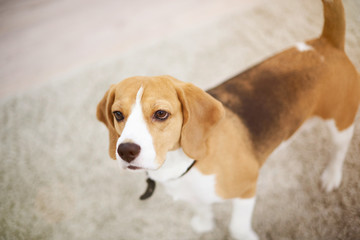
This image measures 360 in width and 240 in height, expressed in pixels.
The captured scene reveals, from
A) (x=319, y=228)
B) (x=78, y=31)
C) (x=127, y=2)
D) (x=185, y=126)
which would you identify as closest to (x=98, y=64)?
(x=78, y=31)

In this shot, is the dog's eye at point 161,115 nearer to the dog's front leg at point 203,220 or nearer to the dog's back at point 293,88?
the dog's back at point 293,88

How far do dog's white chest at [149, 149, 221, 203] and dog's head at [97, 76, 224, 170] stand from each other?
0.10 metres

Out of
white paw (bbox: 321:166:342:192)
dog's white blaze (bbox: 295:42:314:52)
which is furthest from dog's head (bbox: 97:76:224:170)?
white paw (bbox: 321:166:342:192)

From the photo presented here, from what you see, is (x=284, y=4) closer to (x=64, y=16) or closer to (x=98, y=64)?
(x=98, y=64)

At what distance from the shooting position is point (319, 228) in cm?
192

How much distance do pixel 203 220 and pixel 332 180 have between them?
3.75 feet

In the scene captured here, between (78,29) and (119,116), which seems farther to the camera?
(78,29)

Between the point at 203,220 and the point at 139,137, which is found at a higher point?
the point at 139,137

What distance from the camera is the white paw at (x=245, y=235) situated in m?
1.77

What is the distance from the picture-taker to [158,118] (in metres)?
1.21

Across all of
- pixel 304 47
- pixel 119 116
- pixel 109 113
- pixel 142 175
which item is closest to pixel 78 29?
pixel 142 175

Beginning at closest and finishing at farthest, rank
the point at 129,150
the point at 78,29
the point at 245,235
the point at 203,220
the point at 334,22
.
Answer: the point at 129,150 → the point at 334,22 → the point at 245,235 → the point at 203,220 → the point at 78,29

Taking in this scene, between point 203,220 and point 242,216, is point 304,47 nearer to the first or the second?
point 242,216

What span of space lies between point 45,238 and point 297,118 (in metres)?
2.27
